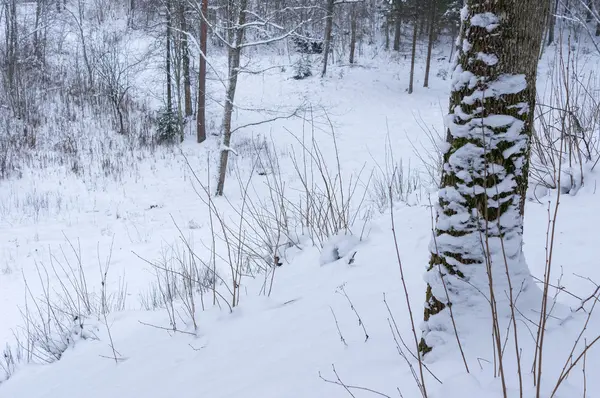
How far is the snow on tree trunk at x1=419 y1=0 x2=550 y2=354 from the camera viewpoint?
4.79ft

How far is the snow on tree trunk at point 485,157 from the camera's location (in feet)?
4.79

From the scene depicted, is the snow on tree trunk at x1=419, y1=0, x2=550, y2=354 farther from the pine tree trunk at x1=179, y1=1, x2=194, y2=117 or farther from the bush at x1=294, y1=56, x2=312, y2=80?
the bush at x1=294, y1=56, x2=312, y2=80

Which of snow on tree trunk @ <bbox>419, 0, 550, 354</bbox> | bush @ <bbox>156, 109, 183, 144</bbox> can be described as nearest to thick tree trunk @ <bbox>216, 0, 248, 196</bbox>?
bush @ <bbox>156, 109, 183, 144</bbox>

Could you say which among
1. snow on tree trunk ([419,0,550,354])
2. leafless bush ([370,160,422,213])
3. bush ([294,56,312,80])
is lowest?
leafless bush ([370,160,422,213])

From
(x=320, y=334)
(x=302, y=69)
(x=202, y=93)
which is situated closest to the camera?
(x=320, y=334)

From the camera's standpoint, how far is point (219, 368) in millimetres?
2166

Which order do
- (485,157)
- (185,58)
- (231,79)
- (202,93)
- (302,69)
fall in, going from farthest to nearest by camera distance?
(302,69) → (185,58) → (202,93) → (231,79) → (485,157)

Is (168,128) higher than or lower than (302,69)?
lower

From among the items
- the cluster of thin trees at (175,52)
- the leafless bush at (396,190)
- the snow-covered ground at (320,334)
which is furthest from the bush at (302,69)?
the snow-covered ground at (320,334)

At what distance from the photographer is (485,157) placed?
4.64 ft

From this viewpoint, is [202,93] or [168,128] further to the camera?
[168,128]

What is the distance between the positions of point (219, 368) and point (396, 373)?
39.1 inches

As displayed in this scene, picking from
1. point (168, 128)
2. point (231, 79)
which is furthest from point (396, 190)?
point (168, 128)

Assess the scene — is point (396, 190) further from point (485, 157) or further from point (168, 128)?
point (168, 128)
